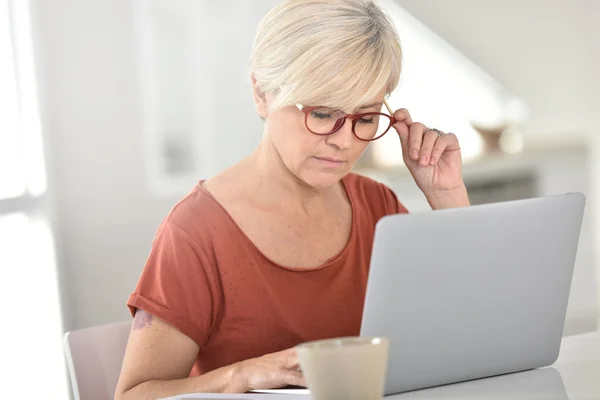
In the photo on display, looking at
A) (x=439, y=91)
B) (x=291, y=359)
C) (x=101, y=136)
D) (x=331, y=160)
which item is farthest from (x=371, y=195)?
(x=439, y=91)

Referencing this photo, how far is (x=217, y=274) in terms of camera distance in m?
1.54

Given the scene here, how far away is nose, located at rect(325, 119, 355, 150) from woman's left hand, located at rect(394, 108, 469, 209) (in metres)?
0.22

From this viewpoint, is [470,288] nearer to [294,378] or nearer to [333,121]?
[294,378]

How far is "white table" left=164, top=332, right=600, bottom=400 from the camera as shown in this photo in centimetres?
101

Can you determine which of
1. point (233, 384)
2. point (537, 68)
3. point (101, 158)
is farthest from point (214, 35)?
point (233, 384)

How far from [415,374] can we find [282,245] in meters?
0.60

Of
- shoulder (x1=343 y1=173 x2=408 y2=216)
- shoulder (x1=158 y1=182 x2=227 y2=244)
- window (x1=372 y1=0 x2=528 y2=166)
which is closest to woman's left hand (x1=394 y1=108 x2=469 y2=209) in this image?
shoulder (x1=343 y1=173 x2=408 y2=216)

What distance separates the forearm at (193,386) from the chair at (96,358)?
5.3 inches

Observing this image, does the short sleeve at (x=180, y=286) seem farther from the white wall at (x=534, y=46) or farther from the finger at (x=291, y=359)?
the white wall at (x=534, y=46)

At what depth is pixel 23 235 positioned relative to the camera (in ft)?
9.04

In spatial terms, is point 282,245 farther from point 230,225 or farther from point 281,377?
point 281,377

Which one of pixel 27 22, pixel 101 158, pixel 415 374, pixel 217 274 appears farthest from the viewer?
pixel 101 158

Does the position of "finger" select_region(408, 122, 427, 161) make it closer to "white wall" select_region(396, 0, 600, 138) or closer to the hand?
the hand

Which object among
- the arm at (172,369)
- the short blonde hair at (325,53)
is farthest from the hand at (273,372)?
the short blonde hair at (325,53)
